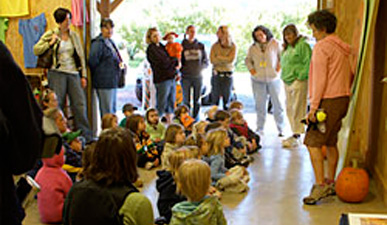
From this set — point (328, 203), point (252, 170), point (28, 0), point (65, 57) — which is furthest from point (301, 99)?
point (28, 0)

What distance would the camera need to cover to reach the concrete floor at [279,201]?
13.2 ft

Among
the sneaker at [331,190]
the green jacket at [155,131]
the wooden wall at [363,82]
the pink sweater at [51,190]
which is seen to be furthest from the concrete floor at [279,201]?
the green jacket at [155,131]

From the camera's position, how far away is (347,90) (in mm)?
4297

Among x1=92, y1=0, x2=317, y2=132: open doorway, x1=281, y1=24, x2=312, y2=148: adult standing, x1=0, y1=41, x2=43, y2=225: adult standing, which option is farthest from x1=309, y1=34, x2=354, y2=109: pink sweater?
x1=92, y1=0, x2=317, y2=132: open doorway

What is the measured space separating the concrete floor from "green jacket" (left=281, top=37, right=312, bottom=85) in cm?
106

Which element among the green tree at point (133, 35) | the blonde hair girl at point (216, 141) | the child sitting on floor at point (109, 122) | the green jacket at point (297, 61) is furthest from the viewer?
the green tree at point (133, 35)

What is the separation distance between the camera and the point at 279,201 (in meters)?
4.42

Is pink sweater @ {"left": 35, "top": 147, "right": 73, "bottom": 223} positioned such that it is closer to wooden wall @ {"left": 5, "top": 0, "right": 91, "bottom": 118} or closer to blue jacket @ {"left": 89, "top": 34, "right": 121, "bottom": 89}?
blue jacket @ {"left": 89, "top": 34, "right": 121, "bottom": 89}

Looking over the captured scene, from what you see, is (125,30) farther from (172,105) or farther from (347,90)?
(347,90)

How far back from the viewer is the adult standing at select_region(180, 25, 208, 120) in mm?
7168

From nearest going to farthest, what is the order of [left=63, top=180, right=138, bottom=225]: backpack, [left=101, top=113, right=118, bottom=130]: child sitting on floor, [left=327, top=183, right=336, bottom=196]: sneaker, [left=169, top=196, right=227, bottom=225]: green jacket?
[left=63, top=180, right=138, bottom=225]: backpack < [left=169, top=196, right=227, bottom=225]: green jacket < [left=327, top=183, right=336, bottom=196]: sneaker < [left=101, top=113, right=118, bottom=130]: child sitting on floor

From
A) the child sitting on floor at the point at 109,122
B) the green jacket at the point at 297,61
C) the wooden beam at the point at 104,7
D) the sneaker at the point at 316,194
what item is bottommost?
the sneaker at the point at 316,194

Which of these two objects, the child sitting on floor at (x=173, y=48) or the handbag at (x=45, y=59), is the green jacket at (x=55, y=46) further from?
the child sitting on floor at (x=173, y=48)

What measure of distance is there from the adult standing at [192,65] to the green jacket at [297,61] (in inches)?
53.8
